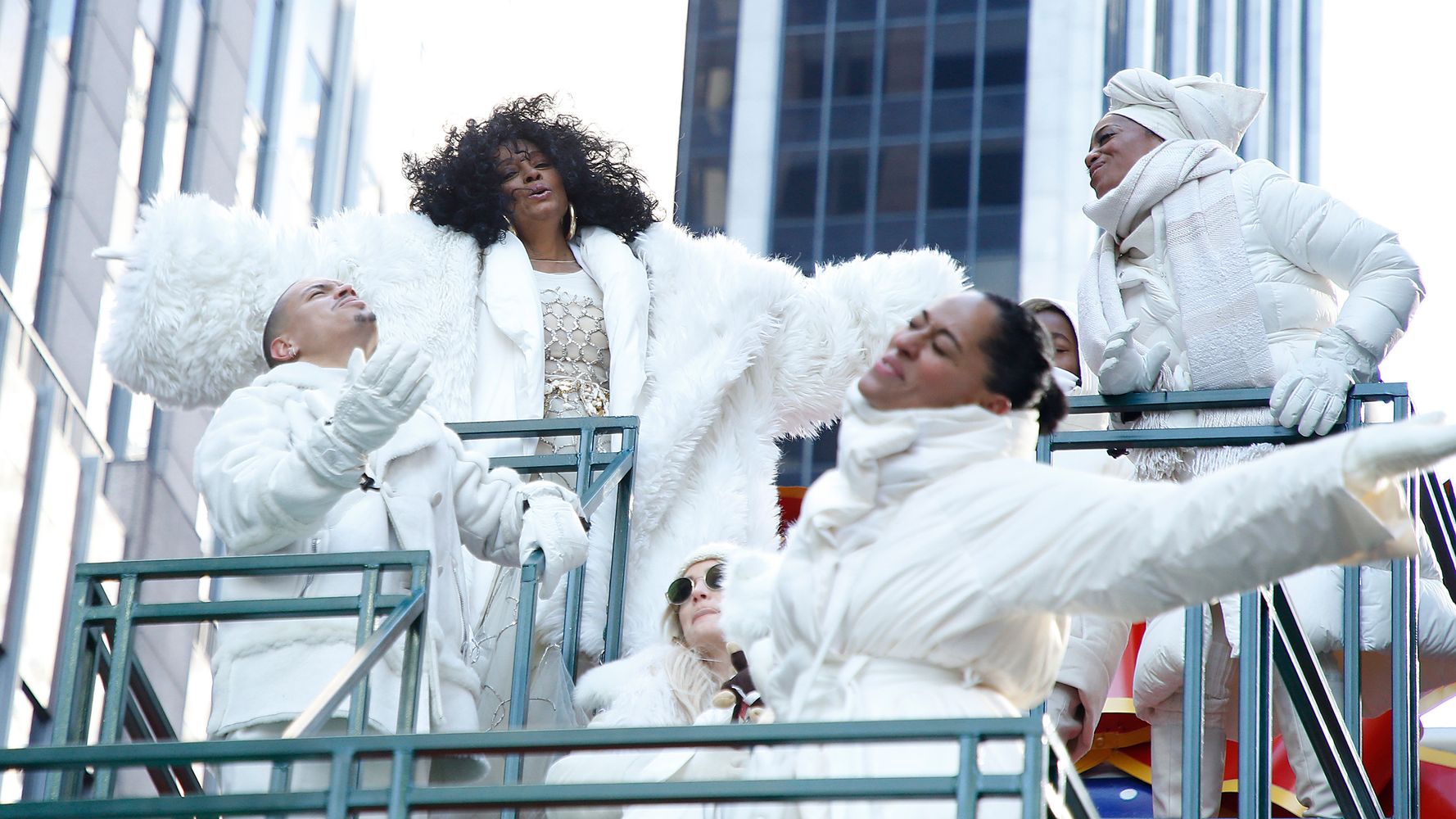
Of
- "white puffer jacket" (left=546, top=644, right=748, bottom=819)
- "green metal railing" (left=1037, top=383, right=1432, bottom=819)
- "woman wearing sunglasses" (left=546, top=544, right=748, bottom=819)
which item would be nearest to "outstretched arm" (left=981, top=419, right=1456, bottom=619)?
"white puffer jacket" (left=546, top=644, right=748, bottom=819)

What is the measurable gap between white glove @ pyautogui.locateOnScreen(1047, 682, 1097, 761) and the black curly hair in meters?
2.51

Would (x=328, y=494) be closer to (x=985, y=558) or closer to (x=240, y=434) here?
(x=240, y=434)

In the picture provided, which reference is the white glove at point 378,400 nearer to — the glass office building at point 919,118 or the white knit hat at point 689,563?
the white knit hat at point 689,563

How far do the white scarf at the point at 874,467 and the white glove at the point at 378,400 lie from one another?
1.35 m

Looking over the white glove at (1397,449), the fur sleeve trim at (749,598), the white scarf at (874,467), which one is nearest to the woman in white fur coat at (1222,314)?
the fur sleeve trim at (749,598)

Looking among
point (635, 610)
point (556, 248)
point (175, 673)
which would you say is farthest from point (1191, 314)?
point (175, 673)

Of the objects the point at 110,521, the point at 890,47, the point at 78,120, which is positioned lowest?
the point at 110,521

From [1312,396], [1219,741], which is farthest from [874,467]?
[1219,741]

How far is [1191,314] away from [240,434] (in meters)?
2.60

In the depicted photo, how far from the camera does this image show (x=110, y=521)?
17.7 metres

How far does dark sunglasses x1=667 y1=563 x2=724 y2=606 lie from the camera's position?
595 centimetres

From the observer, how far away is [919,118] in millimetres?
48156

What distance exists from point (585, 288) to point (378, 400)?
274 cm

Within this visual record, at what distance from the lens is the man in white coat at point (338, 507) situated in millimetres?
4988
